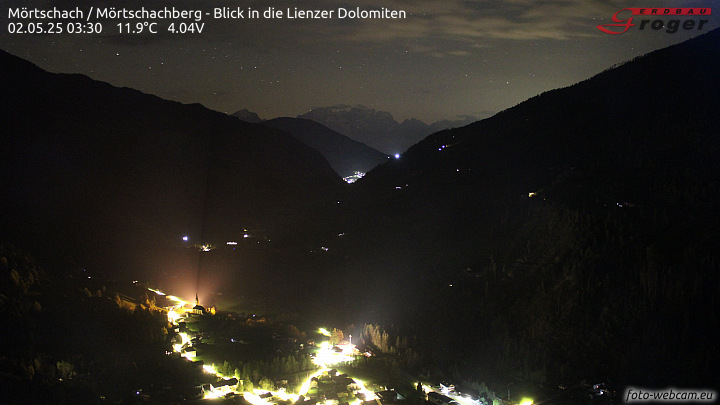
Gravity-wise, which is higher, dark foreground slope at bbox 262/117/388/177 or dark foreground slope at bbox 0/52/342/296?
dark foreground slope at bbox 262/117/388/177

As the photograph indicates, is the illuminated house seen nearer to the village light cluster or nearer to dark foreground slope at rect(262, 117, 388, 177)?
the village light cluster

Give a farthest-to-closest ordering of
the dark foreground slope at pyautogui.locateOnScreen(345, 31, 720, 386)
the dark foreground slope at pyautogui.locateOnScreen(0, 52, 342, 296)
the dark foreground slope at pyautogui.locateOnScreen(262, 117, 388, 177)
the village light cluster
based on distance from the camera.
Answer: the dark foreground slope at pyautogui.locateOnScreen(262, 117, 388, 177)
the dark foreground slope at pyautogui.locateOnScreen(0, 52, 342, 296)
the dark foreground slope at pyautogui.locateOnScreen(345, 31, 720, 386)
the village light cluster

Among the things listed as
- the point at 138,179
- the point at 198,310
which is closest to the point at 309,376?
the point at 198,310

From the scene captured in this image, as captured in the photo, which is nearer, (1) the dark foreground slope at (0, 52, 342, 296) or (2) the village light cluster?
(2) the village light cluster

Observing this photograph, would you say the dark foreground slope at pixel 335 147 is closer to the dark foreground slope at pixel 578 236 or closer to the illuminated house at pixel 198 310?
the dark foreground slope at pixel 578 236

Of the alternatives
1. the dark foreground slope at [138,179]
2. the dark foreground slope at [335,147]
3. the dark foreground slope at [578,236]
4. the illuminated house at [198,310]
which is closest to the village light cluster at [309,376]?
the illuminated house at [198,310]

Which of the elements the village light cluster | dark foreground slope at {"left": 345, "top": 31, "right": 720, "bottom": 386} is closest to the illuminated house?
the village light cluster
